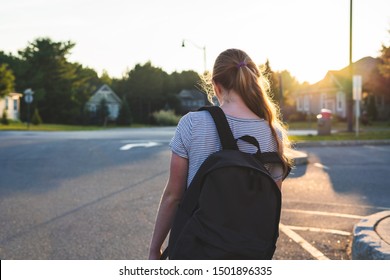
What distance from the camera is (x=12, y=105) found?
5238 centimetres

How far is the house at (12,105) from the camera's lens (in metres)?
49.8

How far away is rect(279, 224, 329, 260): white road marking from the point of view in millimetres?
4551

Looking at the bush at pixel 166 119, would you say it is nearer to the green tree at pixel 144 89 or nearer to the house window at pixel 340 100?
the green tree at pixel 144 89

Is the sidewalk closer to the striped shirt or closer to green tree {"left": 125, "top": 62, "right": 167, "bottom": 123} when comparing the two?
the striped shirt

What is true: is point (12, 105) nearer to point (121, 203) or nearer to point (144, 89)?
point (144, 89)

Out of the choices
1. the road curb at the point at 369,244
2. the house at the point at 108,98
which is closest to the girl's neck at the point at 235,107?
the road curb at the point at 369,244

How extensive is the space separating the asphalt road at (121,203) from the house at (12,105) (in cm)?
3895

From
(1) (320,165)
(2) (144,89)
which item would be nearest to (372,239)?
(1) (320,165)

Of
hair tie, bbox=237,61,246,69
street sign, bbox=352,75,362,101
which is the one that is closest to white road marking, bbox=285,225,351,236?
hair tie, bbox=237,61,246,69

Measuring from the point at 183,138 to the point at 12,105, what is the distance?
5379 cm

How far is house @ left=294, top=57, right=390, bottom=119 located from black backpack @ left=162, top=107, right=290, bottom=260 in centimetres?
3721

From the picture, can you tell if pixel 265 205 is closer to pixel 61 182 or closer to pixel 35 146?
pixel 61 182

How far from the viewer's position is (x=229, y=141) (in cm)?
206
